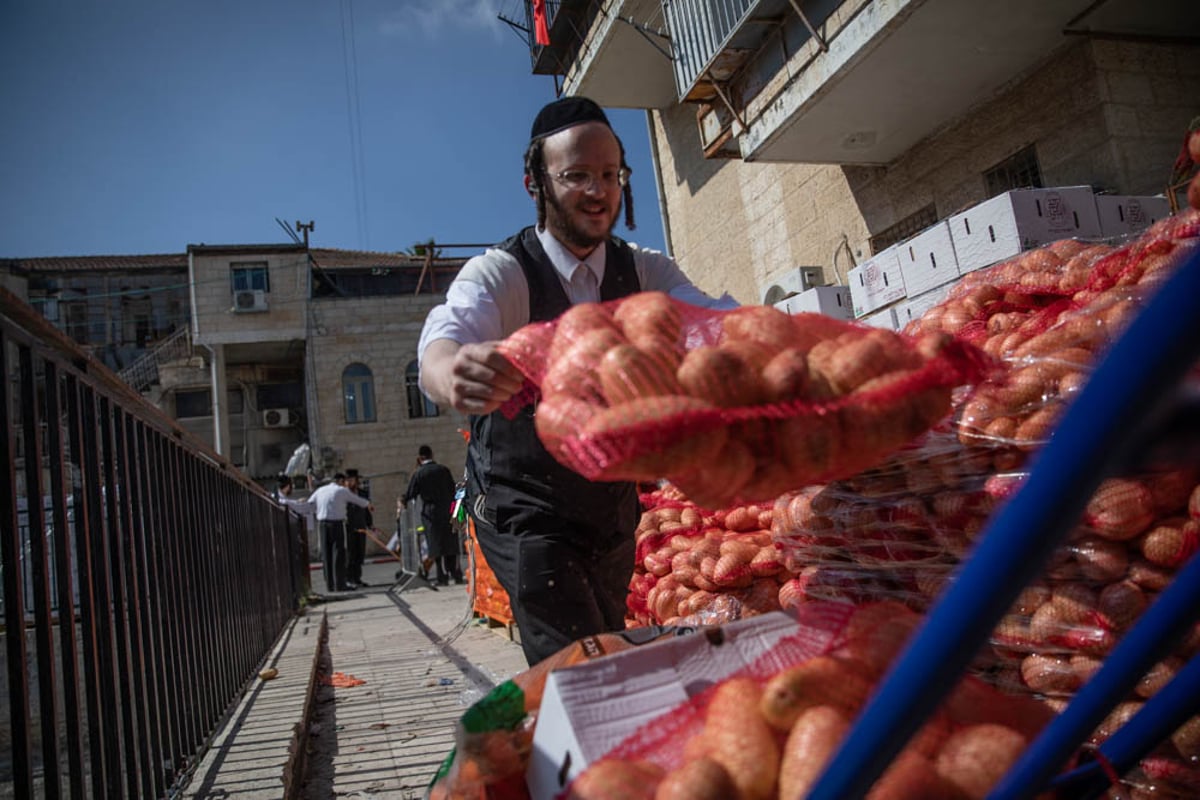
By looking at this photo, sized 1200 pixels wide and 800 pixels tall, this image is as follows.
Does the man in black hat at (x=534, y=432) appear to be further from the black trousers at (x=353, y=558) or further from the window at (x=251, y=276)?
the window at (x=251, y=276)

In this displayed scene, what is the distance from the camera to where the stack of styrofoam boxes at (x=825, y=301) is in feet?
23.4

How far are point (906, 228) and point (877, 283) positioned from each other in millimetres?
3566

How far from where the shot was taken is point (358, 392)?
102 feet

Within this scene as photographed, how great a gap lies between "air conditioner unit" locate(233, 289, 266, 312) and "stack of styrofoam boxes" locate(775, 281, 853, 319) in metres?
28.9

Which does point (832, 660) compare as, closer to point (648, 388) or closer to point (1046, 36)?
point (648, 388)

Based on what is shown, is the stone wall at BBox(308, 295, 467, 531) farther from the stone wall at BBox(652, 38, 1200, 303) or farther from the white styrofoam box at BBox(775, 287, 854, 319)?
the white styrofoam box at BBox(775, 287, 854, 319)

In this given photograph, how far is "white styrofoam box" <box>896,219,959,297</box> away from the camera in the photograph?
532cm

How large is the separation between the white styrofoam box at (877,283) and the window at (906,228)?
9.26ft

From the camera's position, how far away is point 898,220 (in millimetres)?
9133

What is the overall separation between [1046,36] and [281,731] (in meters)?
7.98

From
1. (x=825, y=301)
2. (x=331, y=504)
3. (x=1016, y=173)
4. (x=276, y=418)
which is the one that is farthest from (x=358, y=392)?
(x=1016, y=173)

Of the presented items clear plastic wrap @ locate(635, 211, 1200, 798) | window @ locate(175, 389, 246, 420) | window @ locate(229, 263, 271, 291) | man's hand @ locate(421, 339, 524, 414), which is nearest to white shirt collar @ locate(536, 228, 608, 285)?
man's hand @ locate(421, 339, 524, 414)

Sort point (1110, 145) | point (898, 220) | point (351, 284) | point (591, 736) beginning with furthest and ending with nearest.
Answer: point (351, 284), point (898, 220), point (1110, 145), point (591, 736)

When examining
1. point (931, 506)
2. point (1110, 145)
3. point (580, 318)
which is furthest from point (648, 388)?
point (1110, 145)
